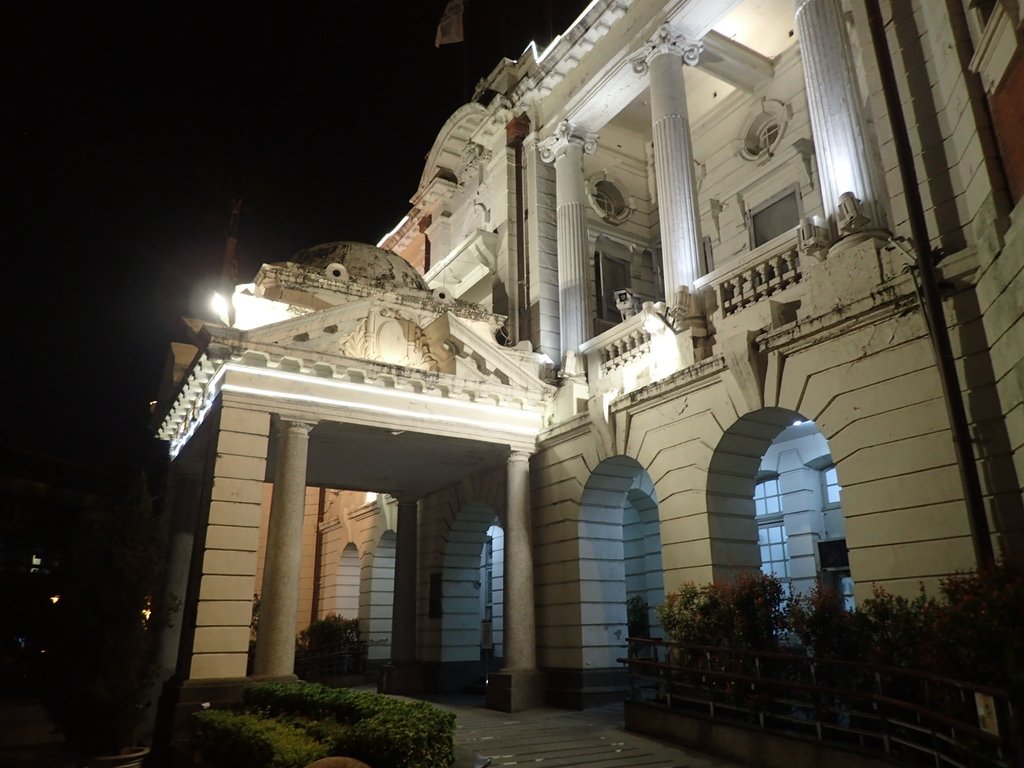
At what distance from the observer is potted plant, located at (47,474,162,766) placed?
12.2 meters

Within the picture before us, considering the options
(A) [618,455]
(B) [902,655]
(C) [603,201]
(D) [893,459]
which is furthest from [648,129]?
(B) [902,655]

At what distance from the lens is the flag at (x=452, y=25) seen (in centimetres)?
2106

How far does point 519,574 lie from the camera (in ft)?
51.9

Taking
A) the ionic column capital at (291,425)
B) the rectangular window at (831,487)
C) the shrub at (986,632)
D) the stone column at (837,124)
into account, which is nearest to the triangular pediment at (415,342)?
the ionic column capital at (291,425)

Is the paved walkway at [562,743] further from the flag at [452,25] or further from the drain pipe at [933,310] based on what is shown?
the flag at [452,25]

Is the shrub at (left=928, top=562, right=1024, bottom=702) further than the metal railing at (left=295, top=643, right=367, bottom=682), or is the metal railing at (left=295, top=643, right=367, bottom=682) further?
the metal railing at (left=295, top=643, right=367, bottom=682)

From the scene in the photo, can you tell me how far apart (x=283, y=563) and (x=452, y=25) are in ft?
52.1

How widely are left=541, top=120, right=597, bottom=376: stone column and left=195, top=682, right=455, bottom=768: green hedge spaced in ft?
30.8

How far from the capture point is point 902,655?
779cm

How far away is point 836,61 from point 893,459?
7013 millimetres

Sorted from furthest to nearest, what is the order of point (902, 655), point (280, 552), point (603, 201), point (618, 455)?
1. point (603, 201)
2. point (618, 455)
3. point (280, 552)
4. point (902, 655)

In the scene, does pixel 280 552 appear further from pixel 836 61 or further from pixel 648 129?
pixel 648 129

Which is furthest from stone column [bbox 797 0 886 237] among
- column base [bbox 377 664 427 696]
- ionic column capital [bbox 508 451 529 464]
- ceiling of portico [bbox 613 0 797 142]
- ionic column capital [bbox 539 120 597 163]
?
column base [bbox 377 664 427 696]

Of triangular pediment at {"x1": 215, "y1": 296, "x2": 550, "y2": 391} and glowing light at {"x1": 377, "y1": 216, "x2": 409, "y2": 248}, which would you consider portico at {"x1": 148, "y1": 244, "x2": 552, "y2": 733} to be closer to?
triangular pediment at {"x1": 215, "y1": 296, "x2": 550, "y2": 391}
